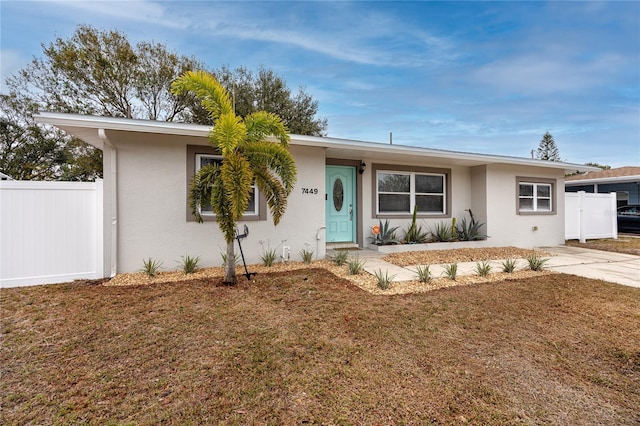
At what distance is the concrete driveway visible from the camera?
582cm

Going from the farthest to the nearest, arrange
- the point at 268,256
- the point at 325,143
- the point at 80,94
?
the point at 80,94
the point at 325,143
the point at 268,256

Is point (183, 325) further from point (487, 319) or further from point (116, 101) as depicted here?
point (116, 101)

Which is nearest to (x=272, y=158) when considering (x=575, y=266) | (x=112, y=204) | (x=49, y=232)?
(x=112, y=204)

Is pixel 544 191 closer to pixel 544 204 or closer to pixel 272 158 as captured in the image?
pixel 544 204

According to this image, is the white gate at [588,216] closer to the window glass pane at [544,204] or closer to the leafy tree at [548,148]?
the window glass pane at [544,204]

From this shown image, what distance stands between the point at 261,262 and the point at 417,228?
5153mm

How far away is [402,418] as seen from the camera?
1.98m

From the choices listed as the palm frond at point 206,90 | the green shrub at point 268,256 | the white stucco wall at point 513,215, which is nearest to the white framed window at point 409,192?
the white stucco wall at point 513,215

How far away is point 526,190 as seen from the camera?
1041 cm

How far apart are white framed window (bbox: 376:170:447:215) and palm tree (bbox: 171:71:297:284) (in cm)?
458

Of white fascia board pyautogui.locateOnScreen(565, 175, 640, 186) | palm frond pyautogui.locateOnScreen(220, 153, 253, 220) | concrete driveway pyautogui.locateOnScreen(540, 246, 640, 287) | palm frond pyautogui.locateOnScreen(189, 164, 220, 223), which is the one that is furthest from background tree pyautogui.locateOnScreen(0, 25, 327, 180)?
white fascia board pyautogui.locateOnScreen(565, 175, 640, 186)

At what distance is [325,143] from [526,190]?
25.7 feet

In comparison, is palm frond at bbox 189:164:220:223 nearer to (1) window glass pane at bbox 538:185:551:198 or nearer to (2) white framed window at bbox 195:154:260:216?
(2) white framed window at bbox 195:154:260:216

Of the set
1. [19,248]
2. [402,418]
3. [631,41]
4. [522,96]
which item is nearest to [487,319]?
[402,418]
